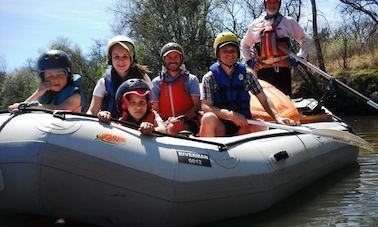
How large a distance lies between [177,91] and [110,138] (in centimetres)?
170

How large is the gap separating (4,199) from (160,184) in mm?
981

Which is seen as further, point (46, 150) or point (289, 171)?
point (289, 171)

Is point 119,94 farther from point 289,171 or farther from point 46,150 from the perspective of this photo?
point 289,171

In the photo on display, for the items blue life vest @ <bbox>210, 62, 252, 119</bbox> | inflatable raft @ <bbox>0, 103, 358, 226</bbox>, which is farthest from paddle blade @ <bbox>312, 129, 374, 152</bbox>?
inflatable raft @ <bbox>0, 103, 358, 226</bbox>

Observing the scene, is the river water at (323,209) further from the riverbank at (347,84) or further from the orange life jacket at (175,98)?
the riverbank at (347,84)

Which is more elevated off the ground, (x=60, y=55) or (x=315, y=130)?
(x=60, y=55)

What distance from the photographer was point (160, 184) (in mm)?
3096

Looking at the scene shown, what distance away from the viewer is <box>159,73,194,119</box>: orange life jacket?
185 inches

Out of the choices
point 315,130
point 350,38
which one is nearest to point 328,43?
point 350,38

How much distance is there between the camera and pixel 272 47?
232 inches

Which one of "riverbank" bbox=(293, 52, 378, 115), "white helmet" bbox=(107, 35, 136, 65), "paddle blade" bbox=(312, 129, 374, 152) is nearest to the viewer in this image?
"white helmet" bbox=(107, 35, 136, 65)

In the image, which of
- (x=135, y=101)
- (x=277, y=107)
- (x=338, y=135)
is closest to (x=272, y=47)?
(x=277, y=107)

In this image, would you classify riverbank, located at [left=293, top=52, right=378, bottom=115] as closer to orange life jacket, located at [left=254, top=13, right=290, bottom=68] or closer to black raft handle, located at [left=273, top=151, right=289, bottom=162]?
orange life jacket, located at [left=254, top=13, right=290, bottom=68]

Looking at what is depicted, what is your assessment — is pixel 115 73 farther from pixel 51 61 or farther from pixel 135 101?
pixel 135 101
